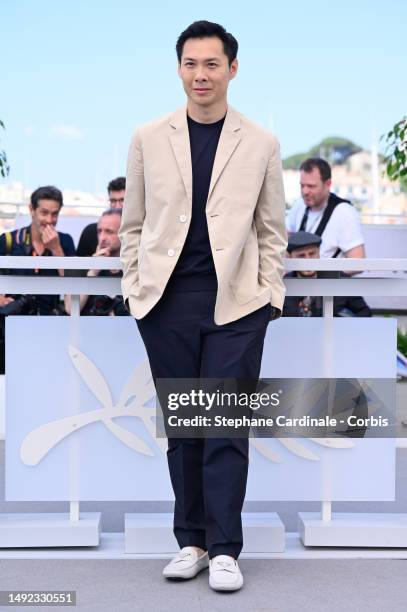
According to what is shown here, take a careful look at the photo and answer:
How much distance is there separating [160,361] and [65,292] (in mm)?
Answer: 564

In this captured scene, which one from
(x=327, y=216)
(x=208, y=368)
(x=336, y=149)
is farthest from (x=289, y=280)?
(x=336, y=149)

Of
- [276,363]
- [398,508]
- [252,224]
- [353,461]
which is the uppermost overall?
[252,224]

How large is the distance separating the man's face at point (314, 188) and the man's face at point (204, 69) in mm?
3317

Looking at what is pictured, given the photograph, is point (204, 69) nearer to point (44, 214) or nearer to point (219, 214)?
point (219, 214)

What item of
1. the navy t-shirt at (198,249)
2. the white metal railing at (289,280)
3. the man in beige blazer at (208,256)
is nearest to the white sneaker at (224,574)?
the man in beige blazer at (208,256)

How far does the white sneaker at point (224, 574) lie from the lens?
154 inches

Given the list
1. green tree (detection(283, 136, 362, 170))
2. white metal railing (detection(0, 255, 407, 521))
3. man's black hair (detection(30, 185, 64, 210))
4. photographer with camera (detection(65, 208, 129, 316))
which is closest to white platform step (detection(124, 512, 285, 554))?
white metal railing (detection(0, 255, 407, 521))

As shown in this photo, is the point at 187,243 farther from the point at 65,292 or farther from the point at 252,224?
the point at 65,292

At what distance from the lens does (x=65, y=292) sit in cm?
445

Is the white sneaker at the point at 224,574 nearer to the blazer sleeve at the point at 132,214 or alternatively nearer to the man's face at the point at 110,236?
the blazer sleeve at the point at 132,214

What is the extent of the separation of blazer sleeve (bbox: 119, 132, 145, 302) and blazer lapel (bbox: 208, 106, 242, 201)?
30cm

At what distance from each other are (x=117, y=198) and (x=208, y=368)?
4.11 meters

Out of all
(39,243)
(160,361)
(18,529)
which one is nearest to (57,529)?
(18,529)

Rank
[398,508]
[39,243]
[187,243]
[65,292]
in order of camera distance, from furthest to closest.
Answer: [39,243]
[398,508]
[65,292]
[187,243]
